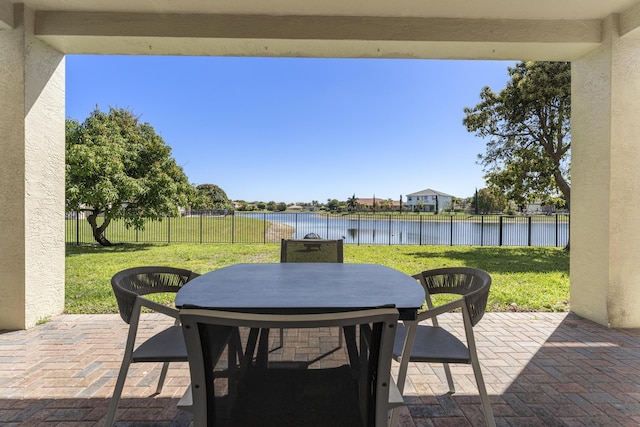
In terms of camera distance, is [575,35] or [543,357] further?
[575,35]

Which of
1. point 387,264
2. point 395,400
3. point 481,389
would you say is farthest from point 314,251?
point 387,264

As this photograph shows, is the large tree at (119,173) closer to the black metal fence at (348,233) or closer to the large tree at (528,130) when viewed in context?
the black metal fence at (348,233)

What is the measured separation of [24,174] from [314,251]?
2.91m

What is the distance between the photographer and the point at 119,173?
379 inches

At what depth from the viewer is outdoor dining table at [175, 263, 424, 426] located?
4.39 feet

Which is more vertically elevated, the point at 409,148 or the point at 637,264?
the point at 409,148

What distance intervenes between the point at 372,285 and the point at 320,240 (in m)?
1.01

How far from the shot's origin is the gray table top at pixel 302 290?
134 centimetres

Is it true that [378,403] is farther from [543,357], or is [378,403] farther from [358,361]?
[543,357]

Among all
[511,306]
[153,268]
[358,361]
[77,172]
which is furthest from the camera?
[77,172]

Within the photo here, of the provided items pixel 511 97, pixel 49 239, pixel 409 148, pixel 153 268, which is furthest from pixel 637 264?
pixel 409 148

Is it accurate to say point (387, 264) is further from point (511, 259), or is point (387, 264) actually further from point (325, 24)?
point (325, 24)

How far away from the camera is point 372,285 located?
1.76m

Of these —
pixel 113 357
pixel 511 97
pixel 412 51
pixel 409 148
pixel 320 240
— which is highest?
pixel 409 148
